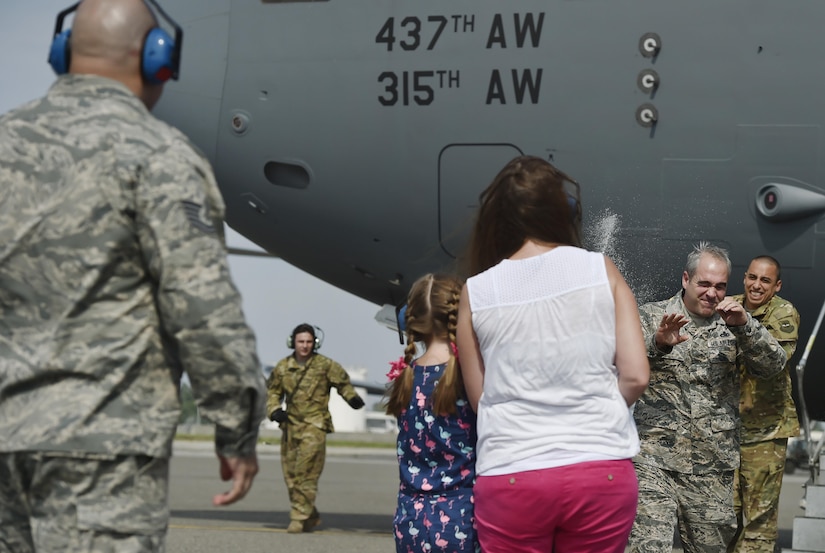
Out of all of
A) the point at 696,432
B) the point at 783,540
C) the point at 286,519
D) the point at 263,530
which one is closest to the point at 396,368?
the point at 696,432

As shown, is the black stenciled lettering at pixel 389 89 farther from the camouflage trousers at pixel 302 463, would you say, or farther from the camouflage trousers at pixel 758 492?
the camouflage trousers at pixel 302 463

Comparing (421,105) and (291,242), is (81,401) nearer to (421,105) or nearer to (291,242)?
(421,105)

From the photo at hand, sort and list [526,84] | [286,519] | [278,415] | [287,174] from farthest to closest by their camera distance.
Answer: [286,519]
[278,415]
[287,174]
[526,84]

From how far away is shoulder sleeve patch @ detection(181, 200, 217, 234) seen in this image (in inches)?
110

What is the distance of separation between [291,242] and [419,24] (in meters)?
1.60

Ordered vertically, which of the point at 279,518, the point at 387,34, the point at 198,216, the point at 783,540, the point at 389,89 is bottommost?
the point at 279,518

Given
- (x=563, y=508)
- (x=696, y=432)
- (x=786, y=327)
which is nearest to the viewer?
(x=563, y=508)

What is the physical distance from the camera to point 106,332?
2.80 m

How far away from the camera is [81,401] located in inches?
109

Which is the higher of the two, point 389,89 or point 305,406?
point 389,89

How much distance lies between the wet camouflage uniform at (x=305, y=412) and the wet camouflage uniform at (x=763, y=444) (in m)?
4.55

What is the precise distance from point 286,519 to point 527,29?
19.3 ft

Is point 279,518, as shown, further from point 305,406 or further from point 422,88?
point 422,88

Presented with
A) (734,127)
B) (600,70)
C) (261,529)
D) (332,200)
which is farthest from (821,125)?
(261,529)
